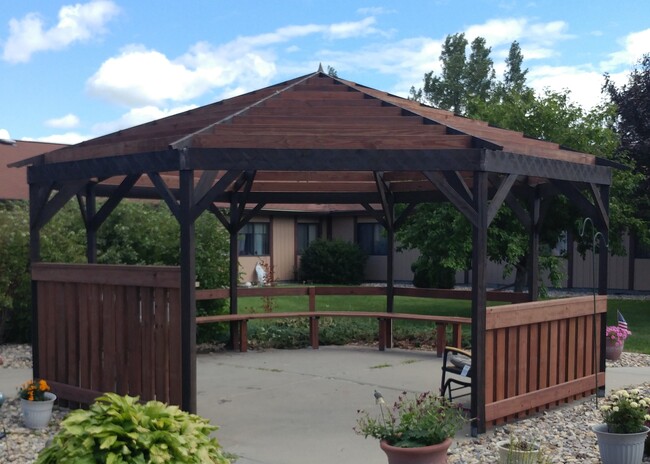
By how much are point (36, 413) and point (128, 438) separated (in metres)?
3.95

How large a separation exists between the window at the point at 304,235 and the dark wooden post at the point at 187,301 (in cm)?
2155

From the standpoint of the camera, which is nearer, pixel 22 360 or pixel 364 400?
pixel 364 400

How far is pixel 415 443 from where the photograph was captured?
4930mm

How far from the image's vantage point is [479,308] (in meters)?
6.57

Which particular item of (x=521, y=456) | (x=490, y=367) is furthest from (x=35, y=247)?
(x=521, y=456)

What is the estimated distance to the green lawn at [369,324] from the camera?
12.4 metres

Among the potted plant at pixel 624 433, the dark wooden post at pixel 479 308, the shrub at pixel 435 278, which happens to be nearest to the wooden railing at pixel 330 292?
the dark wooden post at pixel 479 308

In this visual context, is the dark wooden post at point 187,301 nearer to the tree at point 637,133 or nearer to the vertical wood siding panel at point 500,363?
the vertical wood siding panel at point 500,363

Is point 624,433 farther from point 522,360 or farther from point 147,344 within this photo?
point 147,344

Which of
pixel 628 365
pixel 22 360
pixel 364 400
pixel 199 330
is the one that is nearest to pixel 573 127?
pixel 628 365

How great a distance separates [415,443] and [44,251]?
839 cm

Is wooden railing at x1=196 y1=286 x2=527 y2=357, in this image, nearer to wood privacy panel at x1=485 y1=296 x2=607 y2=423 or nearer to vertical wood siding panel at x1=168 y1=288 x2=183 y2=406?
wood privacy panel at x1=485 y1=296 x2=607 y2=423

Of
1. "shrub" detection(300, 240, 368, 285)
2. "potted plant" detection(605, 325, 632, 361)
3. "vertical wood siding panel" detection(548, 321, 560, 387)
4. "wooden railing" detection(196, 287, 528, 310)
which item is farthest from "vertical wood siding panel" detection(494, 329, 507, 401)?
"shrub" detection(300, 240, 368, 285)

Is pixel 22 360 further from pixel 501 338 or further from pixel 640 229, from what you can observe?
pixel 640 229
